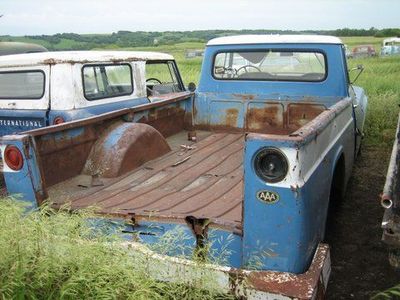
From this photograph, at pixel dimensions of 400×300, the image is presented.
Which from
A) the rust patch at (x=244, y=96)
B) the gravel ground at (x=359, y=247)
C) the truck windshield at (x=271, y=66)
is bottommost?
the gravel ground at (x=359, y=247)

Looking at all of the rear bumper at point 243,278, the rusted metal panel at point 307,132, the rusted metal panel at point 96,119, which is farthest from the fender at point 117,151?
the rusted metal panel at point 307,132

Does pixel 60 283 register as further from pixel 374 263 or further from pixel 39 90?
pixel 39 90

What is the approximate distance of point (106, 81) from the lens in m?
5.61

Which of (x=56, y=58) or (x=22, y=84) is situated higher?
(x=56, y=58)

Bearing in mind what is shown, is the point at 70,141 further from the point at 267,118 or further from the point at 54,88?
the point at 267,118

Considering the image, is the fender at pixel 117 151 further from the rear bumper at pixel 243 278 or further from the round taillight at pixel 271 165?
the round taillight at pixel 271 165

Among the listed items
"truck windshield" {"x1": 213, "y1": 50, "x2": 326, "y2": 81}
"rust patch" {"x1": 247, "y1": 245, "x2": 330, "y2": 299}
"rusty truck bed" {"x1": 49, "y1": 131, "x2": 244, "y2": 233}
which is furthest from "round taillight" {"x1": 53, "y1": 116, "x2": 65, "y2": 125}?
"rust patch" {"x1": 247, "y1": 245, "x2": 330, "y2": 299}

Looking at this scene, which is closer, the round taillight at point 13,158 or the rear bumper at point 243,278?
the rear bumper at point 243,278

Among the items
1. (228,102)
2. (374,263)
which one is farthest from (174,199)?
(228,102)

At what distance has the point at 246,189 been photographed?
7.26 ft

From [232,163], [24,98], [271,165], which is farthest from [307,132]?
[24,98]

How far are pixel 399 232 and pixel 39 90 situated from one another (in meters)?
4.06

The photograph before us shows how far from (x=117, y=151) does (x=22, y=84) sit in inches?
89.3

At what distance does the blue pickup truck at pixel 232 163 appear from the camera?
2.17m
